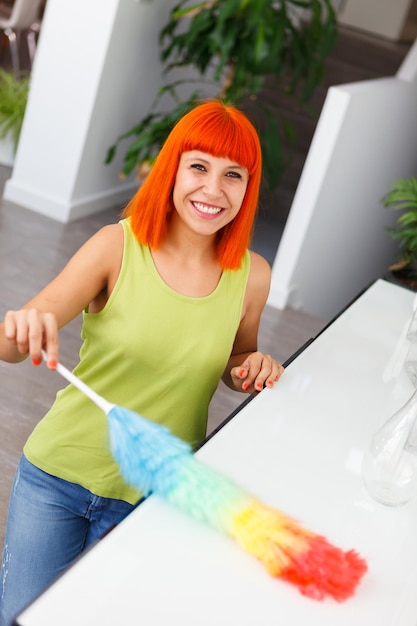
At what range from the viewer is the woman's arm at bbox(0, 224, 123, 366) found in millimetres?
1428

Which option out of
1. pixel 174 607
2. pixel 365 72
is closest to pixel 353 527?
pixel 174 607

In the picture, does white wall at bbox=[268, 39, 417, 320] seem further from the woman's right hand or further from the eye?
the woman's right hand

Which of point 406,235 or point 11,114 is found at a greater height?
point 406,235

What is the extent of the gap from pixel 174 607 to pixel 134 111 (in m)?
4.37

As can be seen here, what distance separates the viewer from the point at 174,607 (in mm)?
1194

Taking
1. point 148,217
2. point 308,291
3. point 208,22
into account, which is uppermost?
point 148,217

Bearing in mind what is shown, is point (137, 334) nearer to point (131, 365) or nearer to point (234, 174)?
point (131, 365)

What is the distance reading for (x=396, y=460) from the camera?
1578 millimetres

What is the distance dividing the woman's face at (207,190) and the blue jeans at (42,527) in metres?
0.52

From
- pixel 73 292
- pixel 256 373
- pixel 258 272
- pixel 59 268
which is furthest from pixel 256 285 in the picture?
pixel 59 268

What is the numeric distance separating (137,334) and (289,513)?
17.1 inches

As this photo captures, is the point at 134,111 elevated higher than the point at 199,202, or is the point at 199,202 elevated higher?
the point at 199,202

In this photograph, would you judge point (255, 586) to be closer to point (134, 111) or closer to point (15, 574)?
point (15, 574)

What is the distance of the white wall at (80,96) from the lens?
186 inches
